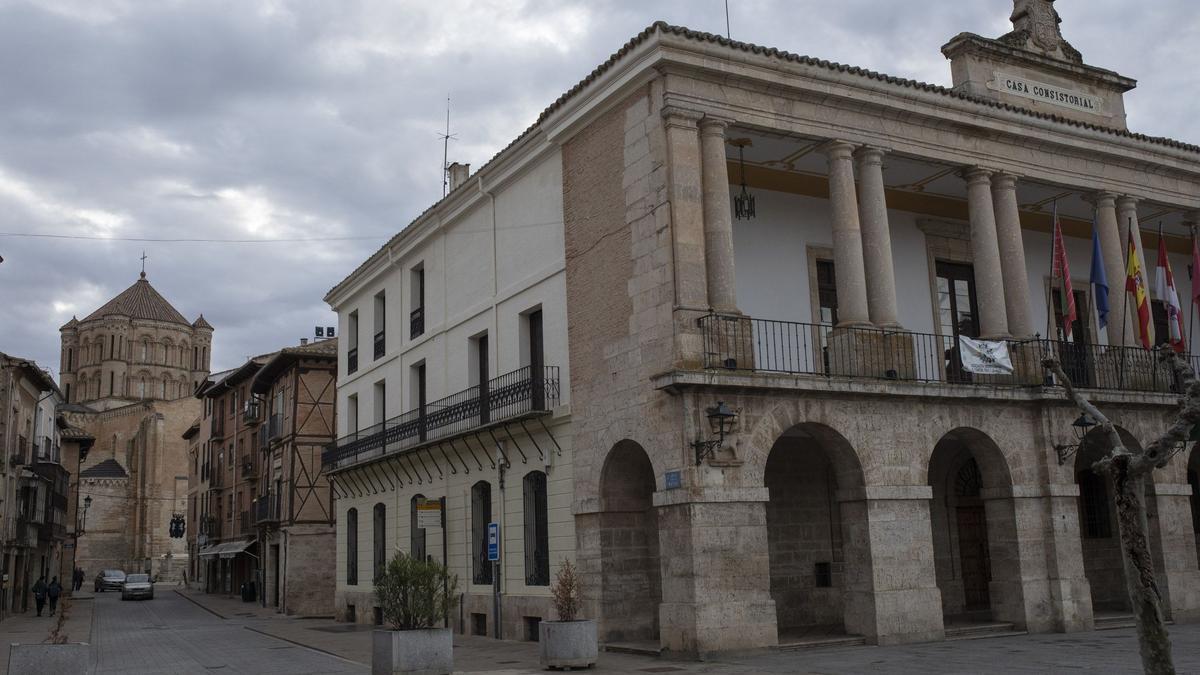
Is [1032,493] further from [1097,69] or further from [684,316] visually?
[1097,69]

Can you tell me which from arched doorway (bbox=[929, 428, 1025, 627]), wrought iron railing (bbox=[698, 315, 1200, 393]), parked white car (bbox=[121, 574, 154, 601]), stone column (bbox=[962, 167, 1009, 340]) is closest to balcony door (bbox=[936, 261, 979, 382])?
wrought iron railing (bbox=[698, 315, 1200, 393])

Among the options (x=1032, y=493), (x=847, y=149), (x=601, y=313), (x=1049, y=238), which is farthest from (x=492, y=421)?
(x=1049, y=238)

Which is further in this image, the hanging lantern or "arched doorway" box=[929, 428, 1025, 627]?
"arched doorway" box=[929, 428, 1025, 627]

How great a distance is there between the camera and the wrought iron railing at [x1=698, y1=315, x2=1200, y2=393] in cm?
1656

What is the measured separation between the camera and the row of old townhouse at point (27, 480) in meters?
33.9

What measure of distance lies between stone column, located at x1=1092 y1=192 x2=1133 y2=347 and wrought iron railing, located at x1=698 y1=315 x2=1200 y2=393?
1.12 ft

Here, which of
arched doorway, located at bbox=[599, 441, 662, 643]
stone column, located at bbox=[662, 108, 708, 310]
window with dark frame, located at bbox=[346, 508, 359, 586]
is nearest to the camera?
stone column, located at bbox=[662, 108, 708, 310]

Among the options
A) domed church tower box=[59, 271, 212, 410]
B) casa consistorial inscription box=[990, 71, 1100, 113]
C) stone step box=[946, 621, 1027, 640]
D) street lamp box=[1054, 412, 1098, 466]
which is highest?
domed church tower box=[59, 271, 212, 410]

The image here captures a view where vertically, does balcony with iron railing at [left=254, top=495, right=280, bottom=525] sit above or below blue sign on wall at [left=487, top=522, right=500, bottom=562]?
above

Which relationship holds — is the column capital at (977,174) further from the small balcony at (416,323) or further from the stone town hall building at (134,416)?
the stone town hall building at (134,416)

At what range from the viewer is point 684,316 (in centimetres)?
1625

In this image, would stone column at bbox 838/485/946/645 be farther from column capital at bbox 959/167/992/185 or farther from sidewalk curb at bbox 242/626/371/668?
sidewalk curb at bbox 242/626/371/668

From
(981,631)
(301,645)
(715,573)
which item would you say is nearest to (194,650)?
(301,645)

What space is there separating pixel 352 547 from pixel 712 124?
1793 centimetres
